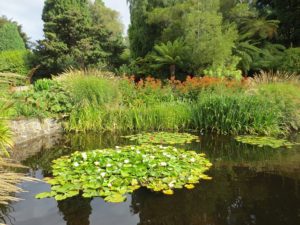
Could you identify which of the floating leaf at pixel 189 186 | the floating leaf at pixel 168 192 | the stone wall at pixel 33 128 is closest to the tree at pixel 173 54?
the stone wall at pixel 33 128

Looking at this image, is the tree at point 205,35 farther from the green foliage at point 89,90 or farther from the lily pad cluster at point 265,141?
the lily pad cluster at point 265,141

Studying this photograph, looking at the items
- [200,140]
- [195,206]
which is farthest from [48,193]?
[200,140]

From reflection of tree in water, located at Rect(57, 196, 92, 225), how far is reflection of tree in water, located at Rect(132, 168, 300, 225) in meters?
0.49

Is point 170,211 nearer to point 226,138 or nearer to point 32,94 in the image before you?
point 226,138

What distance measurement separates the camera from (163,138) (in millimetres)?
6020

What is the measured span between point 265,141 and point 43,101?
482 cm

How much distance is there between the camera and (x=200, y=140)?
6113mm

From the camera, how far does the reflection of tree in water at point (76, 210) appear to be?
Answer: 298cm

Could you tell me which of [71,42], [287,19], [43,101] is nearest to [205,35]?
[43,101]

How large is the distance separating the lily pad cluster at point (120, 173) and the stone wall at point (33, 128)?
185 centimetres

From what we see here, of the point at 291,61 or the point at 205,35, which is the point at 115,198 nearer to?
the point at 205,35

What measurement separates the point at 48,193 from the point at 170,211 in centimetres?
141


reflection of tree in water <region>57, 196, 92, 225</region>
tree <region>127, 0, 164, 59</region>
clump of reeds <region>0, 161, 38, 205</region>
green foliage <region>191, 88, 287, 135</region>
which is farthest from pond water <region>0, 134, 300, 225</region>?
tree <region>127, 0, 164, 59</region>

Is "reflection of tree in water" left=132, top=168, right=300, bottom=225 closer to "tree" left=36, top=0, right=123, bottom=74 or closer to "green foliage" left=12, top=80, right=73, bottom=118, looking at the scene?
"green foliage" left=12, top=80, right=73, bottom=118
